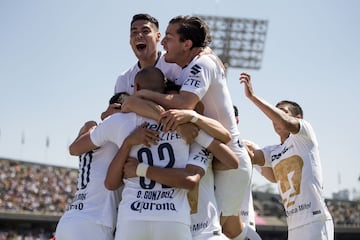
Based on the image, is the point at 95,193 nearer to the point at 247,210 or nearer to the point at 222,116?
the point at 222,116

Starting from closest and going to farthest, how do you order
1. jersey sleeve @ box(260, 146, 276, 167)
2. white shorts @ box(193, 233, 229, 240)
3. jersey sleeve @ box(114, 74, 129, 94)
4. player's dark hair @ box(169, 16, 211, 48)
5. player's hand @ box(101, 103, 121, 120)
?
white shorts @ box(193, 233, 229, 240) < player's dark hair @ box(169, 16, 211, 48) < player's hand @ box(101, 103, 121, 120) < jersey sleeve @ box(114, 74, 129, 94) < jersey sleeve @ box(260, 146, 276, 167)

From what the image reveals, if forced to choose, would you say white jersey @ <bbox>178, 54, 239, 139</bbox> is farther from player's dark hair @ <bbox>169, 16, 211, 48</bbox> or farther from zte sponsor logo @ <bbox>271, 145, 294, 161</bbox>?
zte sponsor logo @ <bbox>271, 145, 294, 161</bbox>

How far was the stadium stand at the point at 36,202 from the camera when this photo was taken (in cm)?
3481

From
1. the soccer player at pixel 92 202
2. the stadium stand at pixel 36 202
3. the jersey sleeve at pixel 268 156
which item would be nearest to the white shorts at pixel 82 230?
the soccer player at pixel 92 202

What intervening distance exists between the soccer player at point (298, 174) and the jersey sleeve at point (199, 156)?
1.78 meters

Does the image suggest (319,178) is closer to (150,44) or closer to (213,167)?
(213,167)

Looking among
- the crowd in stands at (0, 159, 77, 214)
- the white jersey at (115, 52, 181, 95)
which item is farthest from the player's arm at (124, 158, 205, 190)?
the crowd in stands at (0, 159, 77, 214)

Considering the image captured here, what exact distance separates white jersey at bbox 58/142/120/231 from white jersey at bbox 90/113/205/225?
359 mm

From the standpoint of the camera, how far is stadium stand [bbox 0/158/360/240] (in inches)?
1371

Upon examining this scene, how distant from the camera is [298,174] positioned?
6512mm

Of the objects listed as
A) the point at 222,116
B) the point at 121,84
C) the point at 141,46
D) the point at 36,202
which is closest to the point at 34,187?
the point at 36,202

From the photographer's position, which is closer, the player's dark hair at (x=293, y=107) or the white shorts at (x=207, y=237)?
the white shorts at (x=207, y=237)

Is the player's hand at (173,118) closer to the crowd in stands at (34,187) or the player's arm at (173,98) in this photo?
the player's arm at (173,98)

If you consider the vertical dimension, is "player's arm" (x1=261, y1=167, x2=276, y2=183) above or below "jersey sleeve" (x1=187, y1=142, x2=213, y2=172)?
below
